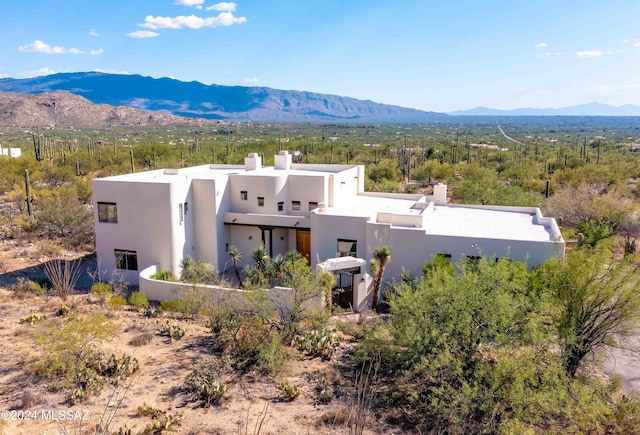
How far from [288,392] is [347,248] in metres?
11.1

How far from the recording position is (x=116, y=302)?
1936cm

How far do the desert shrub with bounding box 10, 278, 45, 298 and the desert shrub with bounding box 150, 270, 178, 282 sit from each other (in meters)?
4.66

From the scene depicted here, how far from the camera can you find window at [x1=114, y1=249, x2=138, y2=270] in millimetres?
23438

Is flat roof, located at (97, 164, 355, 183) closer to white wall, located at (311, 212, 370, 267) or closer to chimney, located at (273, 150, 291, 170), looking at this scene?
chimney, located at (273, 150, 291, 170)

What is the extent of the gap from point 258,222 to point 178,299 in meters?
6.85

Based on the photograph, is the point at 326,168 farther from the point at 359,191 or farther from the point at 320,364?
the point at 320,364

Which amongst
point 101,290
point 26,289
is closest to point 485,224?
point 101,290

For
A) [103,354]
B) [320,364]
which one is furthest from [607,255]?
[103,354]

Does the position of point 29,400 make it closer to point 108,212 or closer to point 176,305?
point 176,305

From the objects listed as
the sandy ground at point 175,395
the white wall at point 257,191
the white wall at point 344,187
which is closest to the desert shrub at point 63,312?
the sandy ground at point 175,395

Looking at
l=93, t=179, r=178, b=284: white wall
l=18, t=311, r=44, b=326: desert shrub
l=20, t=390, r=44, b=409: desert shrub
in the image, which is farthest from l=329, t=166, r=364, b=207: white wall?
l=20, t=390, r=44, b=409: desert shrub

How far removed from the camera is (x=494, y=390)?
11.0 m

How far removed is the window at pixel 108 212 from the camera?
76.8ft

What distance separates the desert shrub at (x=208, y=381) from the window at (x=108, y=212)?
40.7 feet
